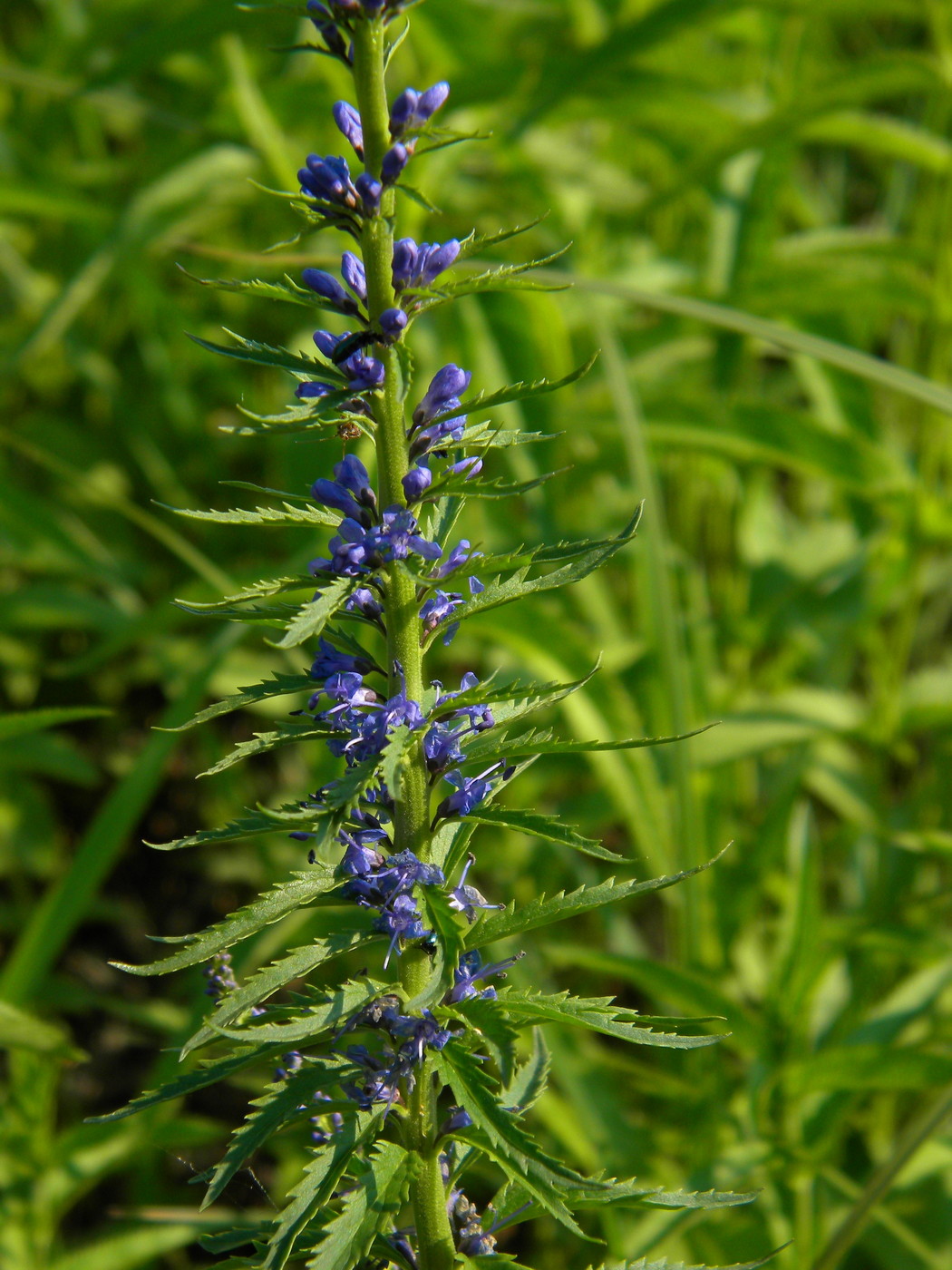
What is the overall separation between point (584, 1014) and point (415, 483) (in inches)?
25.4

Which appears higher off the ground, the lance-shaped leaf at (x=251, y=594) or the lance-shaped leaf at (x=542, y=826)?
the lance-shaped leaf at (x=251, y=594)

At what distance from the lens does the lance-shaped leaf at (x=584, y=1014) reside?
→ 4.20 ft

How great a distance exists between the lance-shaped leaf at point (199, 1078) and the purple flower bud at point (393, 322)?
851 millimetres

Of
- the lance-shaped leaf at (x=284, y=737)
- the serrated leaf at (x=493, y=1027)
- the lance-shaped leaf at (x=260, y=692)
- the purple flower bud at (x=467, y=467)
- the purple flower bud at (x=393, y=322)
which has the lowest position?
the serrated leaf at (x=493, y=1027)

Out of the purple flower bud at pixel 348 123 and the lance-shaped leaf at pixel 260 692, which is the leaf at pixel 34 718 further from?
the purple flower bud at pixel 348 123

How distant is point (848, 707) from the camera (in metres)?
3.55

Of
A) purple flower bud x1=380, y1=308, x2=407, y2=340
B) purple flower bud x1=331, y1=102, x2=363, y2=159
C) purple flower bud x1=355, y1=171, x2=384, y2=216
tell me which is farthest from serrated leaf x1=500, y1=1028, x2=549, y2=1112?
purple flower bud x1=331, y1=102, x2=363, y2=159

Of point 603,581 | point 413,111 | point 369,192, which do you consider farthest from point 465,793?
point 603,581

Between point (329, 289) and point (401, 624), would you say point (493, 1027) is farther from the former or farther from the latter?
point (329, 289)

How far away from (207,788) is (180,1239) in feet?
6.08

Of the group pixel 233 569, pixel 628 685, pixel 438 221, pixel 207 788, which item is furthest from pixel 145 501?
pixel 628 685

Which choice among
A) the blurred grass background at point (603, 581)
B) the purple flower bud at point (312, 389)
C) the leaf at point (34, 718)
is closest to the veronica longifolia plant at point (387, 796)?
the purple flower bud at point (312, 389)

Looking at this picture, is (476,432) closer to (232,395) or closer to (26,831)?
(26,831)

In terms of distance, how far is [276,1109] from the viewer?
130cm
